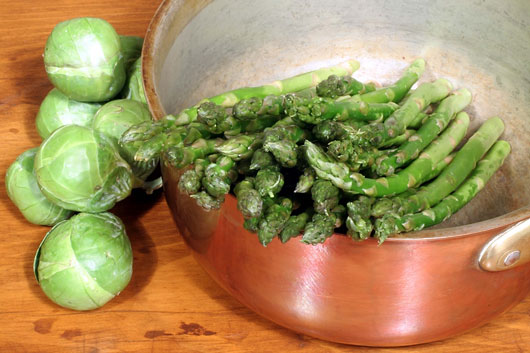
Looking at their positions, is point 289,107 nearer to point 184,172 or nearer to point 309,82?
point 184,172

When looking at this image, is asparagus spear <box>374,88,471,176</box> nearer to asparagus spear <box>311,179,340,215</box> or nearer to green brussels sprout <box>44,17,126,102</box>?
asparagus spear <box>311,179,340,215</box>

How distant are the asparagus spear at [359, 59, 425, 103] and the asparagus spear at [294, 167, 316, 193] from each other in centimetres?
28

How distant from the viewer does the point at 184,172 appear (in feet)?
2.89

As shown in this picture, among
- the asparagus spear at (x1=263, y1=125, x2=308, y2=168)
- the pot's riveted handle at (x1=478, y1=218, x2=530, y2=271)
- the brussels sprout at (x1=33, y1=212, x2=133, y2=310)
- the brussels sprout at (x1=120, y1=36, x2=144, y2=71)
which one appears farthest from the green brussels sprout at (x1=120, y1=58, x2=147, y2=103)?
the pot's riveted handle at (x1=478, y1=218, x2=530, y2=271)

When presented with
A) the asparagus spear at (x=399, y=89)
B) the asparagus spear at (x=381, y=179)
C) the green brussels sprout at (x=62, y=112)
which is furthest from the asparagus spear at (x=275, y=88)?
the green brussels sprout at (x=62, y=112)

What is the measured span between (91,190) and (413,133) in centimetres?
51

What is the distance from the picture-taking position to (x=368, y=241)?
0.82 metres

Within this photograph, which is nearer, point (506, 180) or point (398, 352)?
point (398, 352)

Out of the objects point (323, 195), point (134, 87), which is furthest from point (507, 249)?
point (134, 87)

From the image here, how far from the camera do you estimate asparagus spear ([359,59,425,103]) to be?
1.15 metres

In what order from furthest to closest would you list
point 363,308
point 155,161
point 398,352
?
1. point 155,161
2. point 398,352
3. point 363,308

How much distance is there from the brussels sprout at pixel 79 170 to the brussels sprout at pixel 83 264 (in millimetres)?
31

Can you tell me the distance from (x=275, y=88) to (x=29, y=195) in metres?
0.45

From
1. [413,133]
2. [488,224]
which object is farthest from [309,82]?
[488,224]
